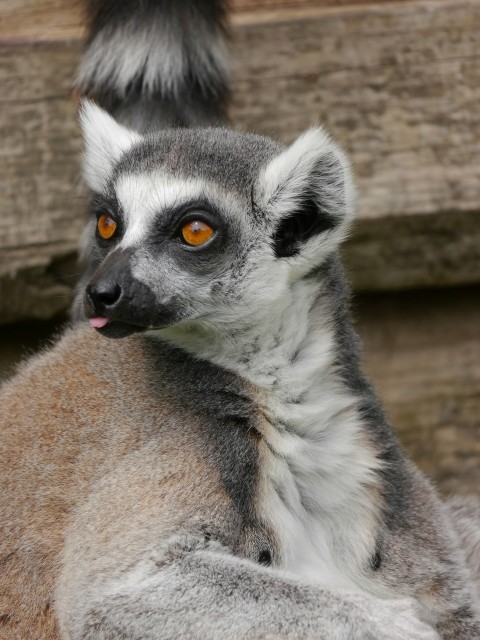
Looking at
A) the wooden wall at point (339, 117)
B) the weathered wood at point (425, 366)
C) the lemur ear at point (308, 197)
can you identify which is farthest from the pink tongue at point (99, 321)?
the weathered wood at point (425, 366)

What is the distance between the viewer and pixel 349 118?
4684 millimetres

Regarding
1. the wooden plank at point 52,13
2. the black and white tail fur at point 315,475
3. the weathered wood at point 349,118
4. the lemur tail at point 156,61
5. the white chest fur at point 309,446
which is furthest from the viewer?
the wooden plank at point 52,13

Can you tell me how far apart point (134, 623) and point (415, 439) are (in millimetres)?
2599

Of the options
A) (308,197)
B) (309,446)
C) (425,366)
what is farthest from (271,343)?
(425,366)

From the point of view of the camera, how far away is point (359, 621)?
2.73 m

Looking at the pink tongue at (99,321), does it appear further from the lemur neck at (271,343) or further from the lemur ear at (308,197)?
the lemur ear at (308,197)

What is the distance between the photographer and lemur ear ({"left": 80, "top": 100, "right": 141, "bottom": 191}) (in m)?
3.41

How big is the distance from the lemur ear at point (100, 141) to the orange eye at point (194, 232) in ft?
1.63

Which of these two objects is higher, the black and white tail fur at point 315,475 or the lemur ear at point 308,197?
the lemur ear at point 308,197

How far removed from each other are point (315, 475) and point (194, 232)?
82 cm

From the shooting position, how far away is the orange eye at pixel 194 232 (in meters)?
3.03

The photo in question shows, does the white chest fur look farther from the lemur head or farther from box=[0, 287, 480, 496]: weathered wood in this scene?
box=[0, 287, 480, 496]: weathered wood

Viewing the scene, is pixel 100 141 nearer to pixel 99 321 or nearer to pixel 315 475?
pixel 99 321

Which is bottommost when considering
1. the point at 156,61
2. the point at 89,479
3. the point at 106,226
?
the point at 89,479
